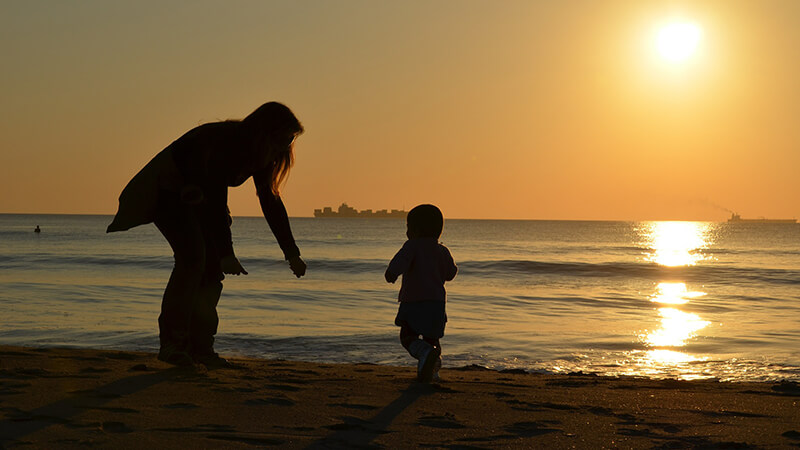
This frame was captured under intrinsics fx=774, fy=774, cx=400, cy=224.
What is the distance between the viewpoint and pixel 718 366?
7062 millimetres

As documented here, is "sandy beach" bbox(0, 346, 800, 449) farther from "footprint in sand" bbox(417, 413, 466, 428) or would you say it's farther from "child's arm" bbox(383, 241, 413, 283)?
"child's arm" bbox(383, 241, 413, 283)

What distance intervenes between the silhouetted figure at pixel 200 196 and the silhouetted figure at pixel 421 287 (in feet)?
2.19

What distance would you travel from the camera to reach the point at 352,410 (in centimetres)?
366

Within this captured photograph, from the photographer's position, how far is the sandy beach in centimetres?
302

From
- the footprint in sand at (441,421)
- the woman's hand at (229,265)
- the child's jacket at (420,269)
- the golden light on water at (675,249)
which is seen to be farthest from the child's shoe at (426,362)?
the golden light on water at (675,249)

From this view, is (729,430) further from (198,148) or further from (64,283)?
(64,283)

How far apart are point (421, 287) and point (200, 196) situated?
1.43m

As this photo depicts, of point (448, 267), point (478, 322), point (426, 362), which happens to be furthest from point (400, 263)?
point (478, 322)

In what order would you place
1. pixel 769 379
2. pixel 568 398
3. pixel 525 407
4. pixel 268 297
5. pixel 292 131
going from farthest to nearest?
pixel 268 297
pixel 769 379
pixel 292 131
pixel 568 398
pixel 525 407

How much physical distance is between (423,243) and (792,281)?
21.7 meters

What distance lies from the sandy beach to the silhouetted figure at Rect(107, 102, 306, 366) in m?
0.38

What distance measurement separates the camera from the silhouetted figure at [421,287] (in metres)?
4.75

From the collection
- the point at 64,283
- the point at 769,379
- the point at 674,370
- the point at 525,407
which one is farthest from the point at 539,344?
the point at 64,283

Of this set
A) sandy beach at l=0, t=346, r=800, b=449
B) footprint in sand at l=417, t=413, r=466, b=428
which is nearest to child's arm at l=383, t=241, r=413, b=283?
sandy beach at l=0, t=346, r=800, b=449
